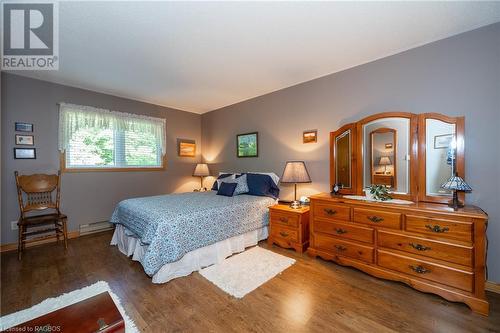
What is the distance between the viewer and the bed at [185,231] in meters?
2.08

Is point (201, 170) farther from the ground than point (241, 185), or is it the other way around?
point (201, 170)

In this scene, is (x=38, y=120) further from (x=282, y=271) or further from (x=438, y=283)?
(x=438, y=283)

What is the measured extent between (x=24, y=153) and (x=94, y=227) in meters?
1.47

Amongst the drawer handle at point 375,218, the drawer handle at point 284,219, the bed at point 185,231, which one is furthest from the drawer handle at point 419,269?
the bed at point 185,231

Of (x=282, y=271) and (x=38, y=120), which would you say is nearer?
(x=282, y=271)

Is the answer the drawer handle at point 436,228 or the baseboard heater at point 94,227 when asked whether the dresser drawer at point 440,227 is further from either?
the baseboard heater at point 94,227

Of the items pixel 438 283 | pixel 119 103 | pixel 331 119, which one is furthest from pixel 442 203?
pixel 119 103

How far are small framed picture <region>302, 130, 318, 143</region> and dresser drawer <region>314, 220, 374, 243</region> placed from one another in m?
1.25

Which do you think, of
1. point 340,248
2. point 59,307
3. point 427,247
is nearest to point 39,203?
point 59,307

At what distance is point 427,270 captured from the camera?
185 centimetres

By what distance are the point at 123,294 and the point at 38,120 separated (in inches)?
117

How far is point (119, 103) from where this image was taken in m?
3.85

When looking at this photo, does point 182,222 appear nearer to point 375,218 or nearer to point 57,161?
point 375,218

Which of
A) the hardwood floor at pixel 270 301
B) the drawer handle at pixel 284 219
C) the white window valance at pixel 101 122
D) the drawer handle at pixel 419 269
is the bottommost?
the hardwood floor at pixel 270 301
